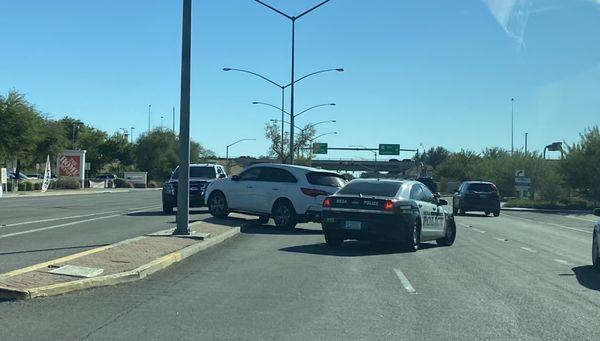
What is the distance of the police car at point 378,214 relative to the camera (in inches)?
578

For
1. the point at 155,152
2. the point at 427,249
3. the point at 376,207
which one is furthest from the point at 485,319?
the point at 155,152

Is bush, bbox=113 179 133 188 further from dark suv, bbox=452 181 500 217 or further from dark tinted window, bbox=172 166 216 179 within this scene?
dark tinted window, bbox=172 166 216 179

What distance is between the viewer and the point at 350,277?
10977 mm

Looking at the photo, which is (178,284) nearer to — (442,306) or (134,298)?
(134,298)

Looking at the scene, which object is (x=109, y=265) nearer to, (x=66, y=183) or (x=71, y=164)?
(x=66, y=183)

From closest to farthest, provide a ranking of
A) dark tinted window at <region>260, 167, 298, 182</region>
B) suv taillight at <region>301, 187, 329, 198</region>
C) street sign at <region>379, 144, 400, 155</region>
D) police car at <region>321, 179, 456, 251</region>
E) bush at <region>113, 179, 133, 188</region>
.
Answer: police car at <region>321, 179, 456, 251</region> → suv taillight at <region>301, 187, 329, 198</region> → dark tinted window at <region>260, 167, 298, 182</region> → bush at <region>113, 179, 133, 188</region> → street sign at <region>379, 144, 400, 155</region>

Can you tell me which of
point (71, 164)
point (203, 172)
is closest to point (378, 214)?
point (203, 172)

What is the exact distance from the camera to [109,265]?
1065cm

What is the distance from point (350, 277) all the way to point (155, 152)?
9787 centimetres

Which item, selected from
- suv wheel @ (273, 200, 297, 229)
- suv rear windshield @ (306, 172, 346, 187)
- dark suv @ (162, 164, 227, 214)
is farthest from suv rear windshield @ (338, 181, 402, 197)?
dark suv @ (162, 164, 227, 214)

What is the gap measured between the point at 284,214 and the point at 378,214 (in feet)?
19.4

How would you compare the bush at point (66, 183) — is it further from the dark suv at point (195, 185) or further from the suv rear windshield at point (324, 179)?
the suv rear windshield at point (324, 179)

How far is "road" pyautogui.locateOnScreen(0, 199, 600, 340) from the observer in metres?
7.24

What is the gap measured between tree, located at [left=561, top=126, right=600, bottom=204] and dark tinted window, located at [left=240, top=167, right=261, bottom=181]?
33302 millimetres
